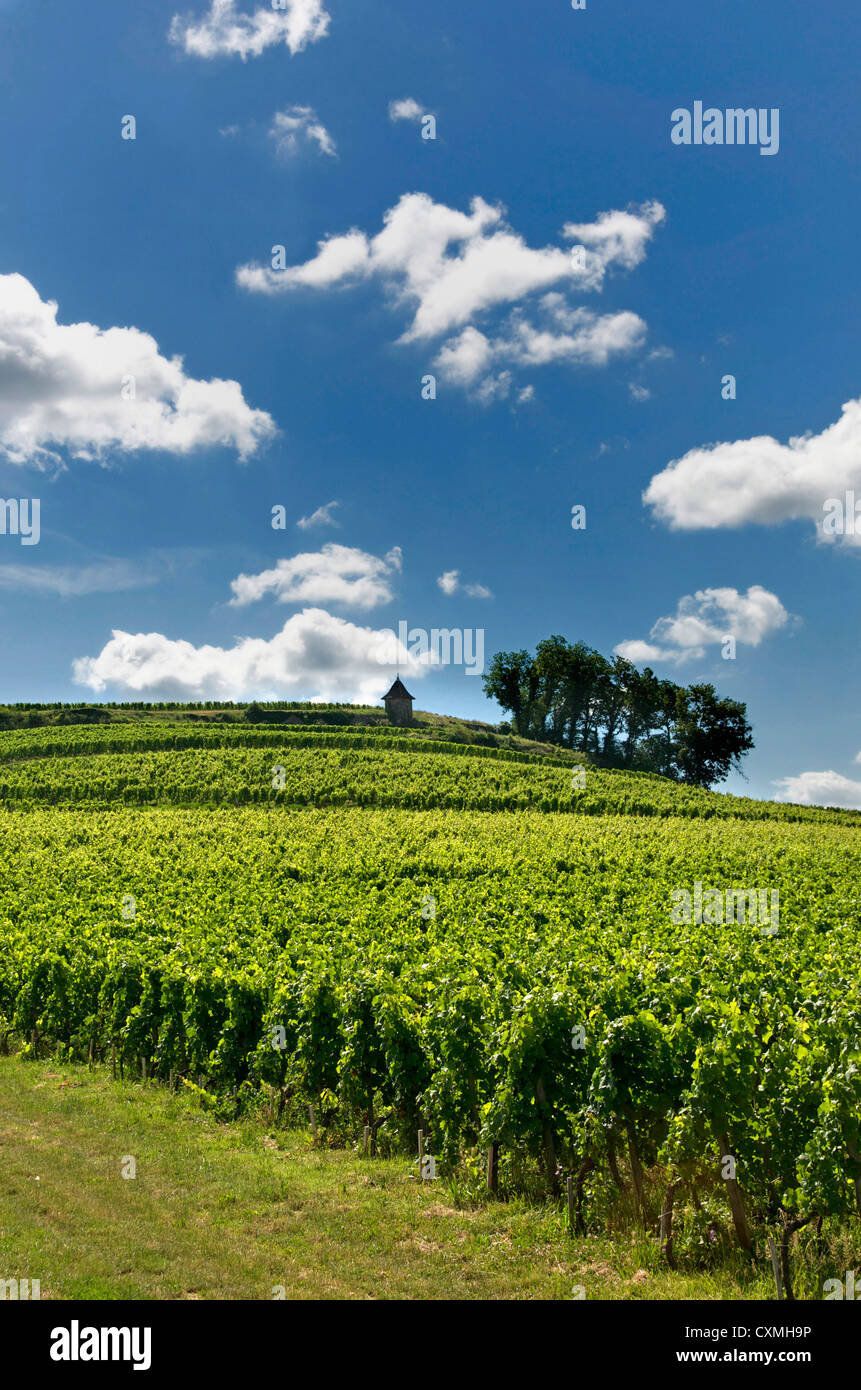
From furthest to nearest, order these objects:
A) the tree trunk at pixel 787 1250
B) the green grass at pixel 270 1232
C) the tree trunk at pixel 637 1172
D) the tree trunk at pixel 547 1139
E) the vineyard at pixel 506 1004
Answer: the tree trunk at pixel 547 1139
the tree trunk at pixel 637 1172
the vineyard at pixel 506 1004
the green grass at pixel 270 1232
the tree trunk at pixel 787 1250

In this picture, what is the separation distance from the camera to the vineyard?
28.4 ft

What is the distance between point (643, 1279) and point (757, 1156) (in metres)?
1.96

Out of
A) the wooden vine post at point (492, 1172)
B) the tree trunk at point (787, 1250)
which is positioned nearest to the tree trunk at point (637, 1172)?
the tree trunk at point (787, 1250)

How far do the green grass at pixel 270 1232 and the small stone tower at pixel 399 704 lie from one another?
10000cm

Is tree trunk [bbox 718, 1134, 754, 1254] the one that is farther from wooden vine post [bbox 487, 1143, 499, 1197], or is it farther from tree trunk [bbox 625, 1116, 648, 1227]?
wooden vine post [bbox 487, 1143, 499, 1197]

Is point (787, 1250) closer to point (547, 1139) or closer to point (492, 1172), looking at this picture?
point (547, 1139)

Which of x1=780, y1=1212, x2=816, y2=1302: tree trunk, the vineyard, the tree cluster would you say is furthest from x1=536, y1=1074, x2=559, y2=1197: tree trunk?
the tree cluster

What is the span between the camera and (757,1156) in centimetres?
901

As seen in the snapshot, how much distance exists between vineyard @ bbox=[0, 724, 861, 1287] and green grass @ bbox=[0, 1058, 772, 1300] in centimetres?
72

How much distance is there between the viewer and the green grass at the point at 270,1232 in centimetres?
808

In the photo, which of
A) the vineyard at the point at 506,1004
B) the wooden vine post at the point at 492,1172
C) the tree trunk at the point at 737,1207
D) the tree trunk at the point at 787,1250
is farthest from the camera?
the wooden vine post at the point at 492,1172

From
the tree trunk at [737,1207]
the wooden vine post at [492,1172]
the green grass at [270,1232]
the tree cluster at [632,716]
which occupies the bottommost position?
the green grass at [270,1232]

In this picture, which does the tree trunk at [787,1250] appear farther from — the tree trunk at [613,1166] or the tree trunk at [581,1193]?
the tree trunk at [581,1193]

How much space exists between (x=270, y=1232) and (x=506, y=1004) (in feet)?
13.3
